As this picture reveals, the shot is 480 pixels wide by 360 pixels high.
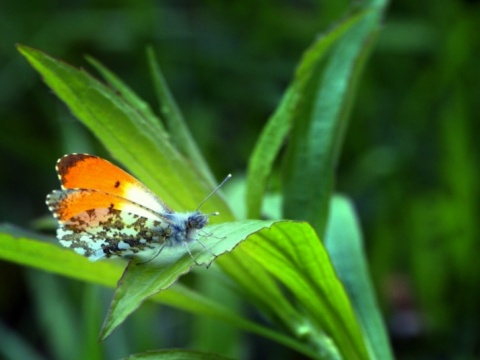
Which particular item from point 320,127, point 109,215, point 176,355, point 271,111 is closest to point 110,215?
point 109,215

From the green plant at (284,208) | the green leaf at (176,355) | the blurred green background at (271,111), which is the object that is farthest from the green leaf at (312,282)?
the blurred green background at (271,111)

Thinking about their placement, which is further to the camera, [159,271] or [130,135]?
[130,135]

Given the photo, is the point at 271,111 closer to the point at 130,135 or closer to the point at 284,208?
the point at 284,208

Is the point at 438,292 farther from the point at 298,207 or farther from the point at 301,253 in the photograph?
the point at 301,253

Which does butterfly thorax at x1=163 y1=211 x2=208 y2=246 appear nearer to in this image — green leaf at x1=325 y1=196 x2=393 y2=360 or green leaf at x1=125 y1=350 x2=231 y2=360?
green leaf at x1=125 y1=350 x2=231 y2=360

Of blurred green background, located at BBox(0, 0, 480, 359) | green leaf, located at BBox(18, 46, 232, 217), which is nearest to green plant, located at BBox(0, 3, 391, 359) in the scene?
green leaf, located at BBox(18, 46, 232, 217)

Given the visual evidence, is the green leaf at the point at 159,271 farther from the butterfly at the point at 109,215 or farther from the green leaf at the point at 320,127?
the green leaf at the point at 320,127

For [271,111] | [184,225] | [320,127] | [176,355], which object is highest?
[271,111]
